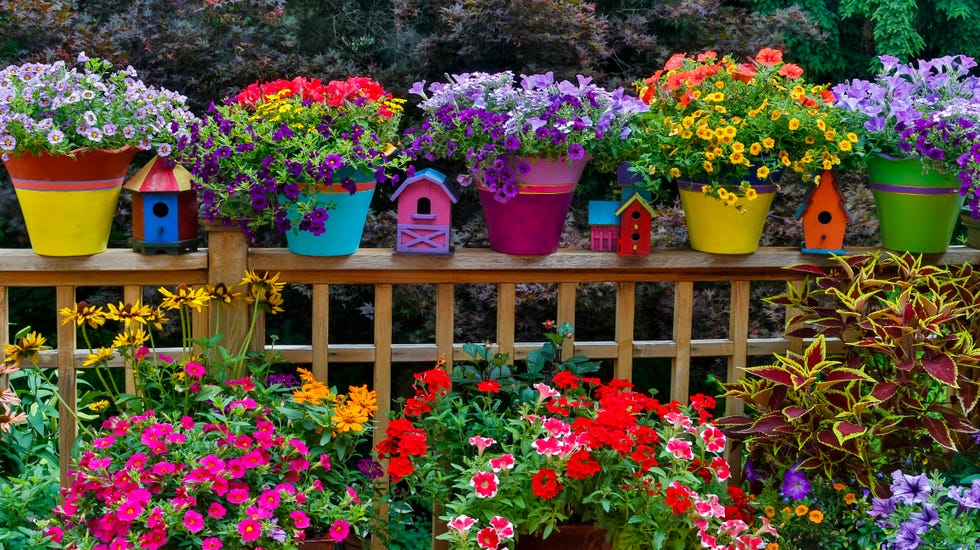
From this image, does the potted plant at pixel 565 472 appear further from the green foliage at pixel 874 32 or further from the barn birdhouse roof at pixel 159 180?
the green foliage at pixel 874 32

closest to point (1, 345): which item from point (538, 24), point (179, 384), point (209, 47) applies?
point (179, 384)

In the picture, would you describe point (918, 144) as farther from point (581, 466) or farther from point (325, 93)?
point (325, 93)

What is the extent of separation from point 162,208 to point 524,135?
0.90 metres

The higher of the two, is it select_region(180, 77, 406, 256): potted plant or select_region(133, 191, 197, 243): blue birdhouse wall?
select_region(180, 77, 406, 256): potted plant

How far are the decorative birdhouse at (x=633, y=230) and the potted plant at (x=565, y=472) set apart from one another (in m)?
0.37

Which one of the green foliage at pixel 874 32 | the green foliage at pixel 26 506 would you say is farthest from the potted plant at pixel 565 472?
the green foliage at pixel 874 32

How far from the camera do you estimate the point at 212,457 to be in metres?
2.18

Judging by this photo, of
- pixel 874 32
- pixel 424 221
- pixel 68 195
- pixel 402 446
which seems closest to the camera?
pixel 402 446

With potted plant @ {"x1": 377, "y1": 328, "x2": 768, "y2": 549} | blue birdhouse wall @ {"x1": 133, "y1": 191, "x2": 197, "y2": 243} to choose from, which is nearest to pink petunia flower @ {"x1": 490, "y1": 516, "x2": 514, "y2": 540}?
potted plant @ {"x1": 377, "y1": 328, "x2": 768, "y2": 549}

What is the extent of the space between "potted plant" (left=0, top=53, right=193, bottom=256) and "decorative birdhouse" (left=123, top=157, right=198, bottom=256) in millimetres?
57

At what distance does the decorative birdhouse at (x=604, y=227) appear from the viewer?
273 cm

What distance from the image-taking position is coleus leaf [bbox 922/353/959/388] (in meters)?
2.43

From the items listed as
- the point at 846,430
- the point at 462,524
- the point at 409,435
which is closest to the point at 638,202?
the point at 846,430

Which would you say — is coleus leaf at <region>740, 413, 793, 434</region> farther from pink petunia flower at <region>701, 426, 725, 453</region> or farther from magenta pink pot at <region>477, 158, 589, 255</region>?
magenta pink pot at <region>477, 158, 589, 255</region>
